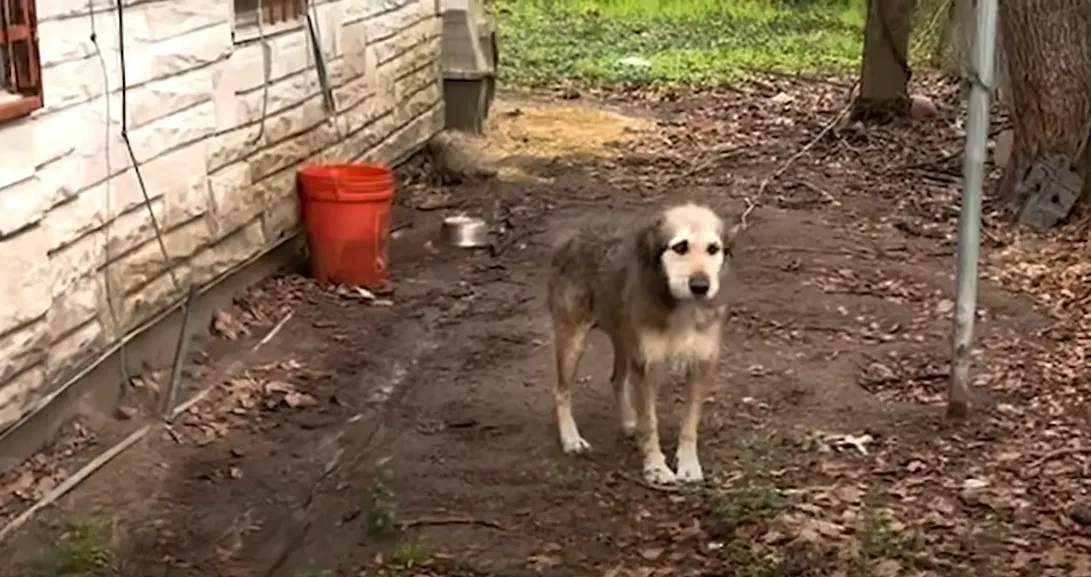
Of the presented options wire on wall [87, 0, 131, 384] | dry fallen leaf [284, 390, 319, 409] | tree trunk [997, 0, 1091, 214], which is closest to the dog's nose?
dry fallen leaf [284, 390, 319, 409]

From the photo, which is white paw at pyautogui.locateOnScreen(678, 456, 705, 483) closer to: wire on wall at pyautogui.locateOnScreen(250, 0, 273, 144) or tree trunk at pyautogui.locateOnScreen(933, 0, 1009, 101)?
tree trunk at pyautogui.locateOnScreen(933, 0, 1009, 101)

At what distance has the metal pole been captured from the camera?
20.9ft

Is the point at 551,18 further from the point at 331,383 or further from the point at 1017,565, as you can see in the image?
the point at 1017,565

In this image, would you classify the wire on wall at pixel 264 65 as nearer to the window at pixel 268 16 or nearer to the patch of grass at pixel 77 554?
the window at pixel 268 16

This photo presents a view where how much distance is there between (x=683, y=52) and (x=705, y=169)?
29.4 feet

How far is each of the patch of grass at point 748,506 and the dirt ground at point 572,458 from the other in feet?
0.04

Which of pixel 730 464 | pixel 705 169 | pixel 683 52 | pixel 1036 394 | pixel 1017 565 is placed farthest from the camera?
pixel 683 52

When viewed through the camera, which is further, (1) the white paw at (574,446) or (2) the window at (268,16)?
(2) the window at (268,16)

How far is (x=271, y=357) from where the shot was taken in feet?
26.3

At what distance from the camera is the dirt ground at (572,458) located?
214 inches

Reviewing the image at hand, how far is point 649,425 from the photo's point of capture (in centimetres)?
609

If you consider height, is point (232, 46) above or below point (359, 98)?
above

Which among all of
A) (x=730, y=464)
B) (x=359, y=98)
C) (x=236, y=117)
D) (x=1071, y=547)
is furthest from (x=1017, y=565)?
(x=359, y=98)

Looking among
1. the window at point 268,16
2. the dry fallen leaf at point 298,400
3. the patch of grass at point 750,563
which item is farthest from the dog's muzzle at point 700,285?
the window at point 268,16
